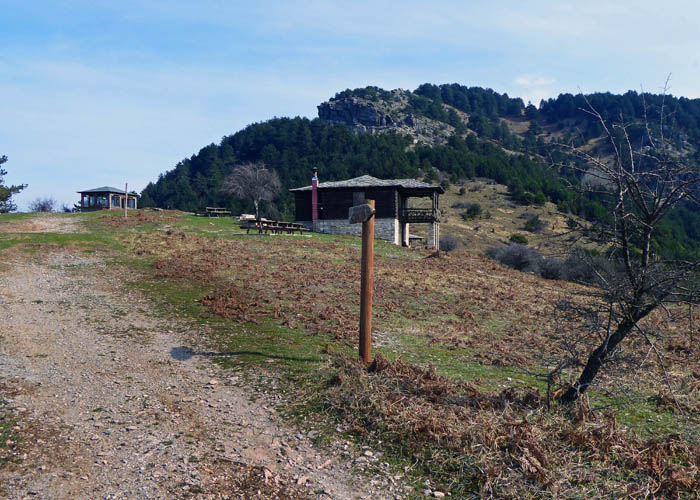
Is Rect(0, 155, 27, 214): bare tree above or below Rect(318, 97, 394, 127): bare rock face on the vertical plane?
below

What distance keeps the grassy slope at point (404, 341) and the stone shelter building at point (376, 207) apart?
1484 cm

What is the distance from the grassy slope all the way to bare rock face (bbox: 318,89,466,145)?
110663 mm

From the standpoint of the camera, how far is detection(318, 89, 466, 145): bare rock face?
5536 inches

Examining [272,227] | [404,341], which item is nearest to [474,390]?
[404,341]

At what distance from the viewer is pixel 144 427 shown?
611cm

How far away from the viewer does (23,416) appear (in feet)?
20.4

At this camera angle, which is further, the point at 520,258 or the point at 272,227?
the point at 520,258

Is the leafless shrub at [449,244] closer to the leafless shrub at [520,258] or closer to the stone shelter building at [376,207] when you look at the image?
the stone shelter building at [376,207]

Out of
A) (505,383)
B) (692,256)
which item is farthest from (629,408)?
(692,256)

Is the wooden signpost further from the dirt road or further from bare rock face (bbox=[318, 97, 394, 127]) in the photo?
bare rock face (bbox=[318, 97, 394, 127])

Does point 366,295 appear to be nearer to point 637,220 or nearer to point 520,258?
point 637,220

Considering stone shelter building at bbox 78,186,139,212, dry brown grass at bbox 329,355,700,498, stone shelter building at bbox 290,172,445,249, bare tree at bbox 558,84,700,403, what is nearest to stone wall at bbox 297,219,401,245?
stone shelter building at bbox 290,172,445,249

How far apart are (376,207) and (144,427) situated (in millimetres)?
37271

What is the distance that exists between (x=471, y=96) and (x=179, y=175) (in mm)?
136862
